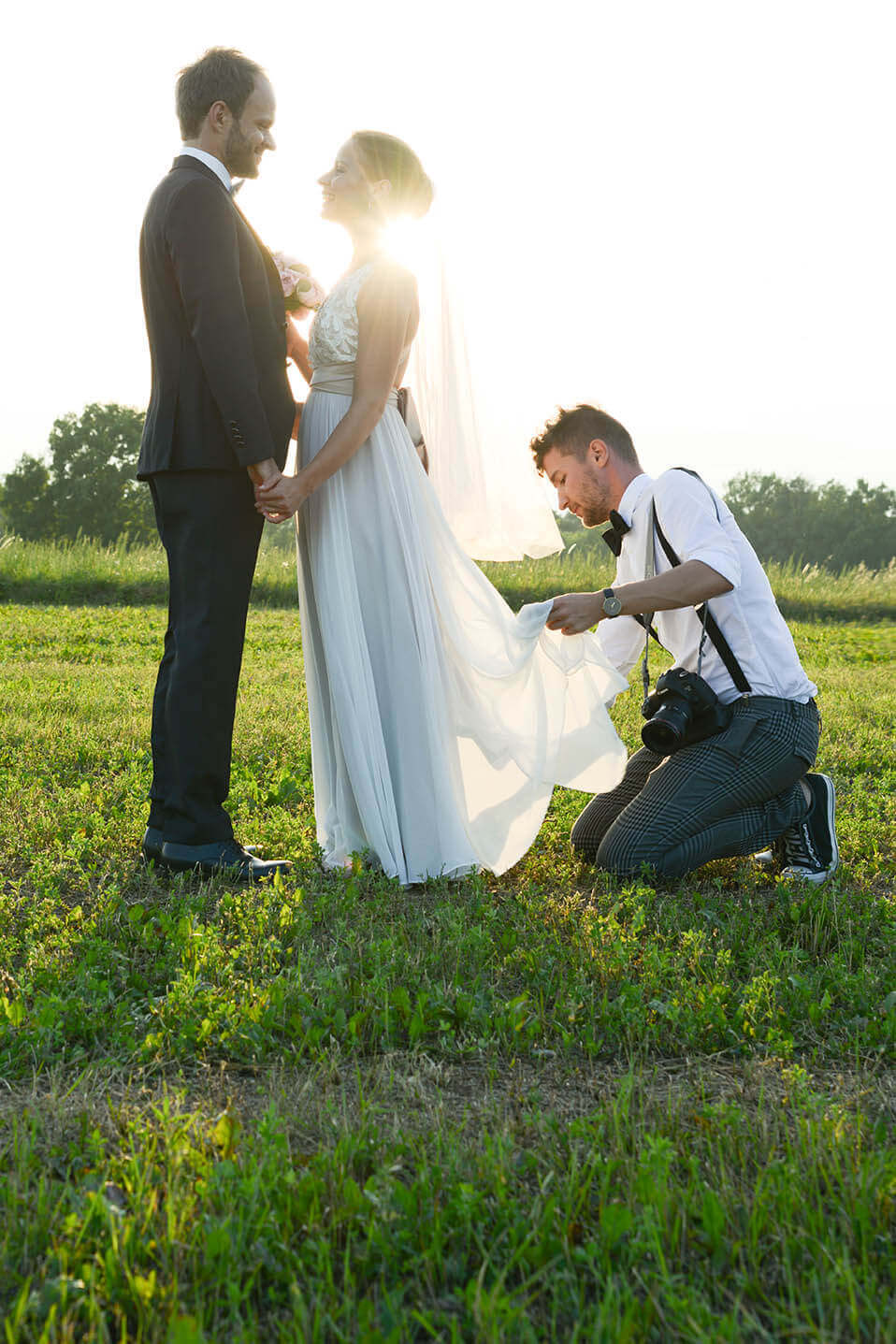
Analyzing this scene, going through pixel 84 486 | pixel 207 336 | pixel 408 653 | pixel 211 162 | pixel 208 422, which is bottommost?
pixel 408 653

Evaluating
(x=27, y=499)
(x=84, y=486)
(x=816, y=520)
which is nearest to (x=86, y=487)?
(x=84, y=486)

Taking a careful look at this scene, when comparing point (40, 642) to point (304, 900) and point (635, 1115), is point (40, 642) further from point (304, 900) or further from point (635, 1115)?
point (635, 1115)

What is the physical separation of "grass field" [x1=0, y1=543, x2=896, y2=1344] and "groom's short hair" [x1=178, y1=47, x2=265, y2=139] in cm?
288

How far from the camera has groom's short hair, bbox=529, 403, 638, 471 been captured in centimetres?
456

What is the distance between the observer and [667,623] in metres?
4.66

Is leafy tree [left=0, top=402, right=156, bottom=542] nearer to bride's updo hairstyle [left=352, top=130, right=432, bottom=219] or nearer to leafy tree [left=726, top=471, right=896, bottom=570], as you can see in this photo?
leafy tree [left=726, top=471, right=896, bottom=570]

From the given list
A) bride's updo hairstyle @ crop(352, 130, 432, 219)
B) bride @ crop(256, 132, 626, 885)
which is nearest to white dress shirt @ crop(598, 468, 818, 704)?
bride @ crop(256, 132, 626, 885)

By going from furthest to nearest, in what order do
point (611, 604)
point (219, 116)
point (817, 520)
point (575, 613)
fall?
A: point (817, 520) < point (575, 613) < point (611, 604) < point (219, 116)

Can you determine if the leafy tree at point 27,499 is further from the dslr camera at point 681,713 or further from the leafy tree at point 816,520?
the dslr camera at point 681,713

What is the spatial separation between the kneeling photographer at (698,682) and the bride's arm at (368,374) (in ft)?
2.64

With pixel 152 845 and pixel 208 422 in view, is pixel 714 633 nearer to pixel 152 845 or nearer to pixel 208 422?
pixel 208 422

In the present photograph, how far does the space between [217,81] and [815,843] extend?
3696 mm

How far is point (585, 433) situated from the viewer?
4566 millimetres

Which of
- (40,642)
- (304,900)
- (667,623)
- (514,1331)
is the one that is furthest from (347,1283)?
(40,642)
